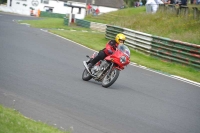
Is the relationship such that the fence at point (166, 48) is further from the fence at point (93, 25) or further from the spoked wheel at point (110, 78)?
the fence at point (93, 25)

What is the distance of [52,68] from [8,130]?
32.6ft

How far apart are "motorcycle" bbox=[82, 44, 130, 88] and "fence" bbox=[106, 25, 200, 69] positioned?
330 inches

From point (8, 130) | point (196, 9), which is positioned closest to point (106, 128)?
point (8, 130)

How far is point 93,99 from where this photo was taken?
37.1 feet

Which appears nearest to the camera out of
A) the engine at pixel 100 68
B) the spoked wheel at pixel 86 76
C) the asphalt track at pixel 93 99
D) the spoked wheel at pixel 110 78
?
the asphalt track at pixel 93 99

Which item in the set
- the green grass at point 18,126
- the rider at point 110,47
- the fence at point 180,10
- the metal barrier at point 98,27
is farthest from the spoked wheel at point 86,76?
the metal barrier at point 98,27

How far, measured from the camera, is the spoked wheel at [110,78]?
1352 centimetres

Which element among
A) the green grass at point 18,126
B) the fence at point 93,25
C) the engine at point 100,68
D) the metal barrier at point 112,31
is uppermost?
the green grass at point 18,126

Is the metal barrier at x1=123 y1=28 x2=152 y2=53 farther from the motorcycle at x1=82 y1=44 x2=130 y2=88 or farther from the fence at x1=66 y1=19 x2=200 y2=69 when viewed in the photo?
the motorcycle at x1=82 y1=44 x2=130 y2=88

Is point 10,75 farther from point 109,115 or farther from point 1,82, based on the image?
point 109,115

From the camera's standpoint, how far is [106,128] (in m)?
8.55

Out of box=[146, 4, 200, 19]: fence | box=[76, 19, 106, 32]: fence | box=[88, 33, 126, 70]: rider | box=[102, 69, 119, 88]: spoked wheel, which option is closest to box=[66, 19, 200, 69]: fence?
box=[146, 4, 200, 19]: fence

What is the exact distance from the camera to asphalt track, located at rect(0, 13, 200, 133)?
9.01 metres

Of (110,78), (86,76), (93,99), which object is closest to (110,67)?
(110,78)
